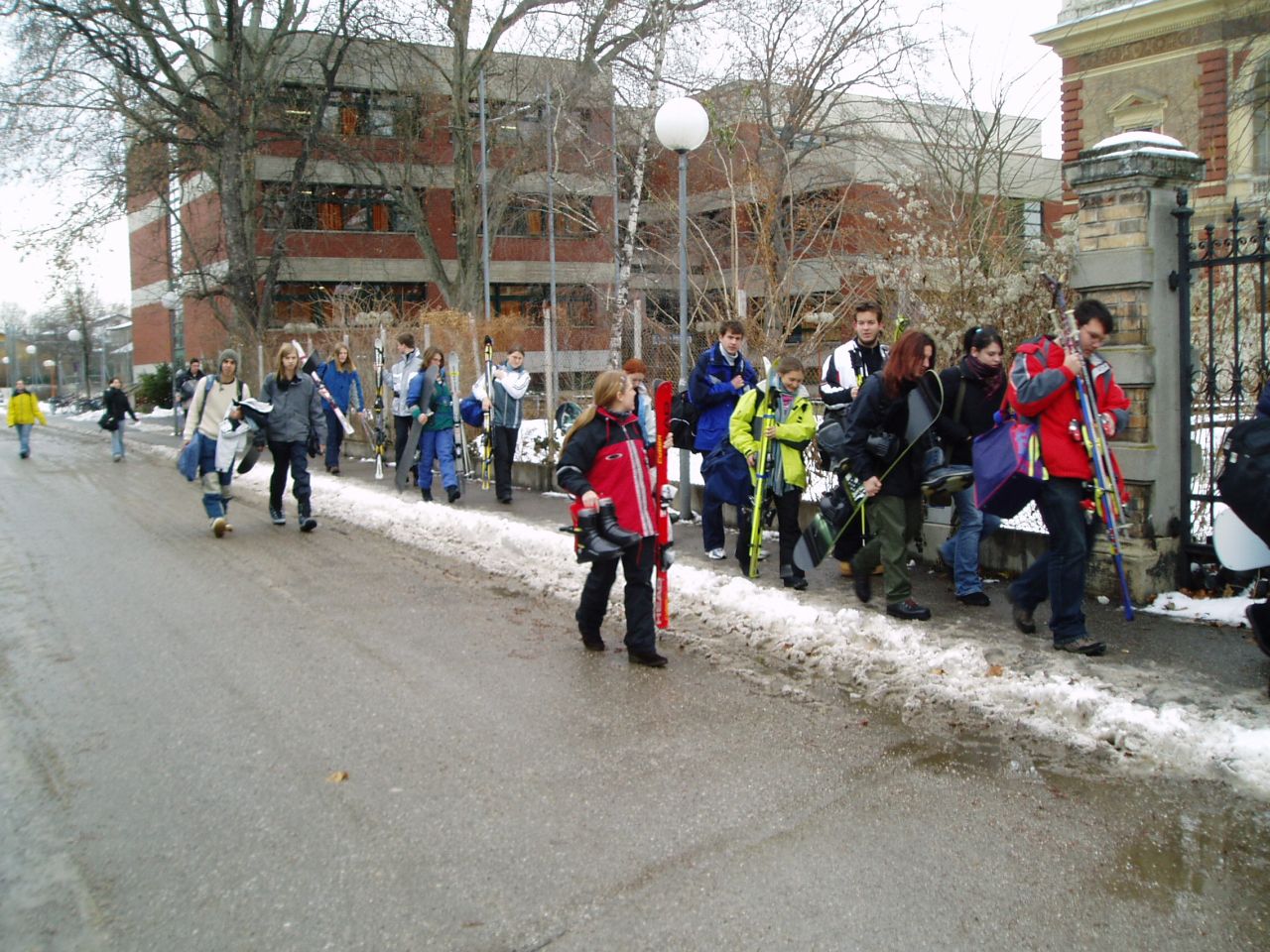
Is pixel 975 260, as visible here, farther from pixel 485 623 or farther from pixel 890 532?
pixel 485 623

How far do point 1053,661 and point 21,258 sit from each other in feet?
109

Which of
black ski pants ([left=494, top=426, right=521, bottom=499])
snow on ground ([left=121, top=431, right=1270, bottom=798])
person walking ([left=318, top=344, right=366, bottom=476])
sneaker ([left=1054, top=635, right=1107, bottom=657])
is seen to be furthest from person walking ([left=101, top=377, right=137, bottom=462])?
sneaker ([left=1054, top=635, right=1107, bottom=657])

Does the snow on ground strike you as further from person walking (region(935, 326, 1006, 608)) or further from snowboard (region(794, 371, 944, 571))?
person walking (region(935, 326, 1006, 608))

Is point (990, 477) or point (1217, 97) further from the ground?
point (1217, 97)

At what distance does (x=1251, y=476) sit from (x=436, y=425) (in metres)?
9.81

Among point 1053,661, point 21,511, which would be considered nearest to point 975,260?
point 1053,661

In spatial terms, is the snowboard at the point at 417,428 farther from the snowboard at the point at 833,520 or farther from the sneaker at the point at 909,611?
the sneaker at the point at 909,611

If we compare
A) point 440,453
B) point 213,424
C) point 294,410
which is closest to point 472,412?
point 440,453

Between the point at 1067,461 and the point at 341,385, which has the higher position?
the point at 341,385

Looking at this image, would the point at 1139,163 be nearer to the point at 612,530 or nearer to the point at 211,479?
the point at 612,530

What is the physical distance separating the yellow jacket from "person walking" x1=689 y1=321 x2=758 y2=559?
20005 mm

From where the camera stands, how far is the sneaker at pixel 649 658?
6367 millimetres

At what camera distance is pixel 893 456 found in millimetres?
7113

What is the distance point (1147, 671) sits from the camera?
19.1 ft
